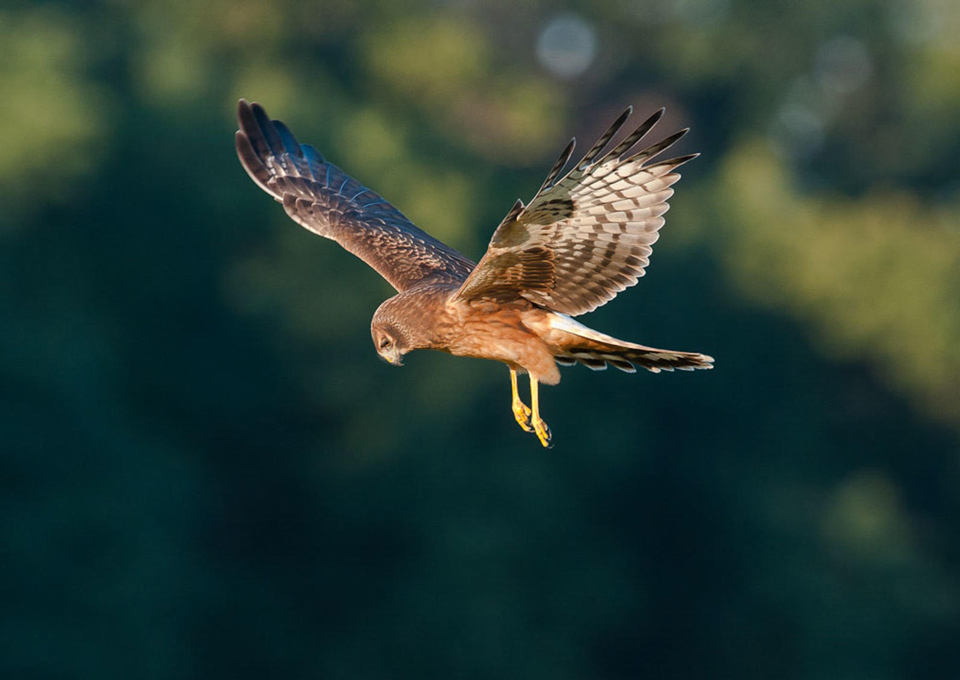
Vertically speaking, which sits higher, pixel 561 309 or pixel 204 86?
pixel 204 86

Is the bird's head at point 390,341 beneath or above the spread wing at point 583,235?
beneath

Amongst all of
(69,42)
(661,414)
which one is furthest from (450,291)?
(69,42)

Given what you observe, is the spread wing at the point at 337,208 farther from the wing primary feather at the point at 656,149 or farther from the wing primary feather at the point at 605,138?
the wing primary feather at the point at 605,138

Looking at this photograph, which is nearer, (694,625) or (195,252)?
(195,252)

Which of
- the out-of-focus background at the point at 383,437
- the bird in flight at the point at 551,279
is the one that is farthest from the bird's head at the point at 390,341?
the out-of-focus background at the point at 383,437

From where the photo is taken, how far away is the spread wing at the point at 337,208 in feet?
27.9

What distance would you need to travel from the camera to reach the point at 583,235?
23.1ft

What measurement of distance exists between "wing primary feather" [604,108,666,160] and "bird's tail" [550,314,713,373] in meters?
0.83

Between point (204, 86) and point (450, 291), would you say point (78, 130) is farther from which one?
point (450, 291)

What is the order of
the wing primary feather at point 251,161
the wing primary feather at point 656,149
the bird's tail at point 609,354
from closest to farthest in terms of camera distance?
1. the wing primary feather at point 656,149
2. the bird's tail at point 609,354
3. the wing primary feather at point 251,161

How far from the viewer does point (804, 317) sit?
28.1 metres

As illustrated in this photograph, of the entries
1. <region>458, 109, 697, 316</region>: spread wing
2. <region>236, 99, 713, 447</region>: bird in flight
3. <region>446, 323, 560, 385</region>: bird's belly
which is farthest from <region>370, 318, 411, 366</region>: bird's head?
<region>458, 109, 697, 316</region>: spread wing

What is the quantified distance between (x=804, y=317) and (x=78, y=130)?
40.8ft

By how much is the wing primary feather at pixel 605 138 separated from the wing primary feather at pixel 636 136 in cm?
9
